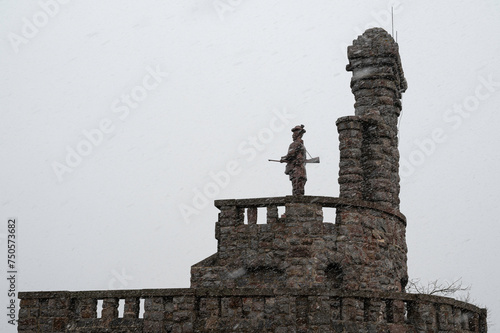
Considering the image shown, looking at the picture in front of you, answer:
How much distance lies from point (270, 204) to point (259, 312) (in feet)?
12.8

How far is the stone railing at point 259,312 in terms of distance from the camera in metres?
14.3

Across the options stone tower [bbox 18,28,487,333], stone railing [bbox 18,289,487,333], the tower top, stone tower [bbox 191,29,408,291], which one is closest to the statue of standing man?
stone tower [bbox 18,28,487,333]

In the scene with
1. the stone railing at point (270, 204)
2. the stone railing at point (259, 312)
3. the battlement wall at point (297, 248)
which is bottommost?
the stone railing at point (259, 312)

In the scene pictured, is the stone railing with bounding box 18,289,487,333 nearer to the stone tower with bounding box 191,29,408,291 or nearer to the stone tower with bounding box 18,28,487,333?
the stone tower with bounding box 18,28,487,333

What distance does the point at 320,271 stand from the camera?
17344mm

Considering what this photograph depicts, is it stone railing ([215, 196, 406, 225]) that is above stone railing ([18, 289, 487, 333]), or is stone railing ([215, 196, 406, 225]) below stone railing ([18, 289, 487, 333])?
above

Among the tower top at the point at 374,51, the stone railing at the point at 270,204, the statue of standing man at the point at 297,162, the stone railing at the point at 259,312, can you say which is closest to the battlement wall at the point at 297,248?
the stone railing at the point at 270,204

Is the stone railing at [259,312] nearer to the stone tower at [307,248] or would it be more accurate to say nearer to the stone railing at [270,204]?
the stone tower at [307,248]

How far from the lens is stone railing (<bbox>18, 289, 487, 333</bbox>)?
14344 mm

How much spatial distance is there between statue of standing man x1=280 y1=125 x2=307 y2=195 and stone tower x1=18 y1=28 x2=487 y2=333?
1208mm

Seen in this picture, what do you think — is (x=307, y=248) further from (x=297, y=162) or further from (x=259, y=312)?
(x=259, y=312)

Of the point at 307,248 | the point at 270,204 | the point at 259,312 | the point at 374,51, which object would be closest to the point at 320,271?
the point at 307,248

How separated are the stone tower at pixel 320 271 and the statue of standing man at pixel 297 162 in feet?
3.96

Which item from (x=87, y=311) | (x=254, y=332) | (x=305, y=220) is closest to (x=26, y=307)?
(x=87, y=311)
